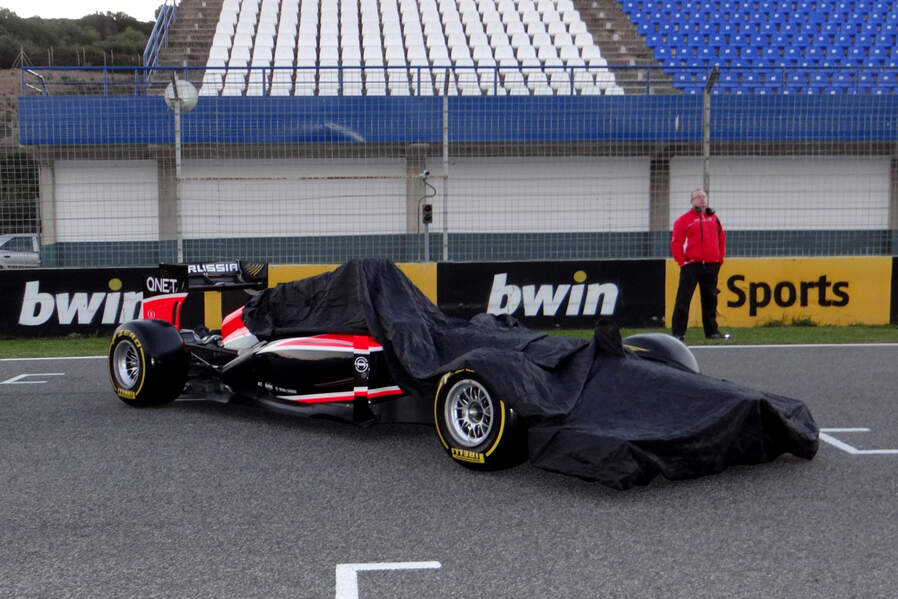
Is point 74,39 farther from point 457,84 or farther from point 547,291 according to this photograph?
point 547,291

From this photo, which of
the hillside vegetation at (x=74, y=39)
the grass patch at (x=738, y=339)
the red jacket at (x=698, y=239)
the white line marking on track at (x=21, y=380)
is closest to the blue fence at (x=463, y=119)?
the grass patch at (x=738, y=339)

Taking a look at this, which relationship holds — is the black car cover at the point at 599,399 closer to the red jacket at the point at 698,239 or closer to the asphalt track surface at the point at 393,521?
the asphalt track surface at the point at 393,521

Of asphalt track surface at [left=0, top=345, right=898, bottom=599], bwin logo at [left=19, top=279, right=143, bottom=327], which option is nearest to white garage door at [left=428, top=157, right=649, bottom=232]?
Result: bwin logo at [left=19, top=279, right=143, bottom=327]

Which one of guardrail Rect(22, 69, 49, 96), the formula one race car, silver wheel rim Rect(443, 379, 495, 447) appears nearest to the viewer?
the formula one race car

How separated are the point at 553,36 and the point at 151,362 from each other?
60.4 feet

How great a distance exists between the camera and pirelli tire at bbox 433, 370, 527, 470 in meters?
4.18

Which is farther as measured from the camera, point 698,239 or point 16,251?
point 16,251

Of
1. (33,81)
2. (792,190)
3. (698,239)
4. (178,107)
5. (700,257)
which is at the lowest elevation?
(700,257)

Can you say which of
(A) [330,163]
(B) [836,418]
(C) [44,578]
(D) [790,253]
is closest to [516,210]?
(A) [330,163]

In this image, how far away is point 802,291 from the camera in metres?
11.1

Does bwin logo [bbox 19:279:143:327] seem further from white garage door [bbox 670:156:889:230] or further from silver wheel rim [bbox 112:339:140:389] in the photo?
white garage door [bbox 670:156:889:230]

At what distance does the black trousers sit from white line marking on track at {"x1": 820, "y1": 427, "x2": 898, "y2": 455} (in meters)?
4.49

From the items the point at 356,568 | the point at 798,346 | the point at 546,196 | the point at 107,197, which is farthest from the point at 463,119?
the point at 356,568

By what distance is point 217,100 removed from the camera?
51.1 ft
